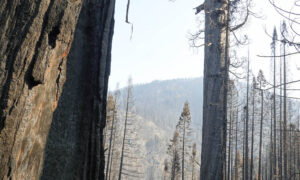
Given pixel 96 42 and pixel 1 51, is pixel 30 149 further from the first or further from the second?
pixel 96 42

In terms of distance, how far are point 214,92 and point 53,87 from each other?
3960mm

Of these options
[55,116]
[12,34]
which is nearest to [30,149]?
[55,116]

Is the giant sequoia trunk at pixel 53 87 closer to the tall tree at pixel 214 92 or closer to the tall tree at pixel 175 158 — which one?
the tall tree at pixel 214 92

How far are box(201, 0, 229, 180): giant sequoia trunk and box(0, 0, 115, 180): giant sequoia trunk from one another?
347cm

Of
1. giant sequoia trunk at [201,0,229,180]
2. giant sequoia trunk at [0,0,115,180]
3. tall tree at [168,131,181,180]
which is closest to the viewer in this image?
giant sequoia trunk at [0,0,115,180]

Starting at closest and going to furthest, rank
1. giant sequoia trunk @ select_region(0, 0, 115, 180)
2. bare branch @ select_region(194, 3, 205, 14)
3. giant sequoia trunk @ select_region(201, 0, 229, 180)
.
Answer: giant sequoia trunk @ select_region(0, 0, 115, 180) < giant sequoia trunk @ select_region(201, 0, 229, 180) < bare branch @ select_region(194, 3, 205, 14)

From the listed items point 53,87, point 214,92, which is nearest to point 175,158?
point 214,92

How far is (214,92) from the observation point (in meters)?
4.77

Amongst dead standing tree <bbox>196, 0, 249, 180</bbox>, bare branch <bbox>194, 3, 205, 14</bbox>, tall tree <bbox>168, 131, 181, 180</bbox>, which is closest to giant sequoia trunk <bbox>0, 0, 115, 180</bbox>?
dead standing tree <bbox>196, 0, 249, 180</bbox>

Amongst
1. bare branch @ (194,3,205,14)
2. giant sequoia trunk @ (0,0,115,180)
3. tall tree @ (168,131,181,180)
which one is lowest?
tall tree @ (168,131,181,180)

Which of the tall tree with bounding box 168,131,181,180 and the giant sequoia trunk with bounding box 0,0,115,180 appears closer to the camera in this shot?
the giant sequoia trunk with bounding box 0,0,115,180

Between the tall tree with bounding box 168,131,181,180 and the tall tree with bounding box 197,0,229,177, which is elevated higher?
the tall tree with bounding box 197,0,229,177

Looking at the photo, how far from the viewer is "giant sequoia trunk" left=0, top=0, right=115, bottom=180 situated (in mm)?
879

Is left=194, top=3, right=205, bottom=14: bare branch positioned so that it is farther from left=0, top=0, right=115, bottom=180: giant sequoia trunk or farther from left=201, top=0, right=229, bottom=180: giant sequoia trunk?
left=0, top=0, right=115, bottom=180: giant sequoia trunk
